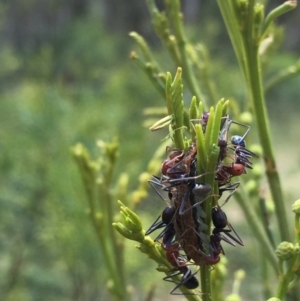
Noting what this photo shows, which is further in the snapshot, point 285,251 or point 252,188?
point 252,188

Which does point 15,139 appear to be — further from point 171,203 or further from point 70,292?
point 171,203

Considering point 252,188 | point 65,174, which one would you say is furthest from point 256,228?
point 65,174

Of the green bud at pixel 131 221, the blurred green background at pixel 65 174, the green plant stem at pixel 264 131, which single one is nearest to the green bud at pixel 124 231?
the green bud at pixel 131 221

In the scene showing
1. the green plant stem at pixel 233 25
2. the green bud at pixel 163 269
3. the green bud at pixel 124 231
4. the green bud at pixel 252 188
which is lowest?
the green bud at pixel 163 269

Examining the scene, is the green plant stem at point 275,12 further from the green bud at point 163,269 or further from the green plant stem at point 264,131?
the green bud at point 163,269

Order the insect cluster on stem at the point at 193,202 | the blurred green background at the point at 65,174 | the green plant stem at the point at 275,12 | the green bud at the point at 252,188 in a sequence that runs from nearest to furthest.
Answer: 1. the insect cluster on stem at the point at 193,202
2. the green plant stem at the point at 275,12
3. the green bud at the point at 252,188
4. the blurred green background at the point at 65,174

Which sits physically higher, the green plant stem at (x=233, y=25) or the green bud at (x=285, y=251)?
the green plant stem at (x=233, y=25)

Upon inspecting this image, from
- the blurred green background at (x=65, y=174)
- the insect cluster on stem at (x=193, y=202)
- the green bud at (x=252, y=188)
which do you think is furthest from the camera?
the blurred green background at (x=65, y=174)

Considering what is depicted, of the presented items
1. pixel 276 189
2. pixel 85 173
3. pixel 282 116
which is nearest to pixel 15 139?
→ pixel 85 173

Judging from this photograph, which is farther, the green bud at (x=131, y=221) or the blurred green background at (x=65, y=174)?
the blurred green background at (x=65, y=174)

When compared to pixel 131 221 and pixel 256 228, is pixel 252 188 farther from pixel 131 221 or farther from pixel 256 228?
pixel 131 221

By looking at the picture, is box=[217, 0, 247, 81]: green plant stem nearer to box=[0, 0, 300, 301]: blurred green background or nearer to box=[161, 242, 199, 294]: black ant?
box=[161, 242, 199, 294]: black ant
